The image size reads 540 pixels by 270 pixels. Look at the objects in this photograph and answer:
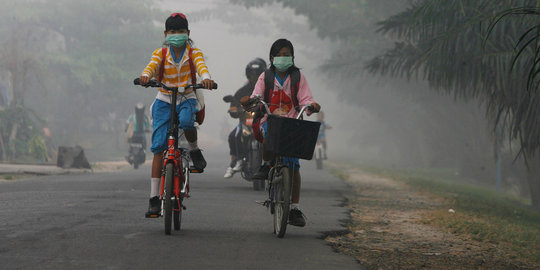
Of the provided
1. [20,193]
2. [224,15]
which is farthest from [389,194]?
[224,15]

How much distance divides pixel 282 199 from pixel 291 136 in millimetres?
694

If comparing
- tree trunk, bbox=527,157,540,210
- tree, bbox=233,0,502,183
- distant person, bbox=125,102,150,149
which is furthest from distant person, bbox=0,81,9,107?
tree trunk, bbox=527,157,540,210

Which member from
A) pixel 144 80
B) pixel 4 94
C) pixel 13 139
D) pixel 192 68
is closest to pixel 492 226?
pixel 192 68

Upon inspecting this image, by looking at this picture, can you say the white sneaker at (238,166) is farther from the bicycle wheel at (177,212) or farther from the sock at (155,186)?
the sock at (155,186)

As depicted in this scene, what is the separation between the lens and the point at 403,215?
1123 centimetres

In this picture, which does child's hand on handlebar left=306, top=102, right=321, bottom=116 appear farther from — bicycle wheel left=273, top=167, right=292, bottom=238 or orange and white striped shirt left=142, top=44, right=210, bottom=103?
orange and white striped shirt left=142, top=44, right=210, bottom=103

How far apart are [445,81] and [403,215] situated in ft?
13.9

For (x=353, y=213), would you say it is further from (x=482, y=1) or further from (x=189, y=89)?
(x=482, y=1)

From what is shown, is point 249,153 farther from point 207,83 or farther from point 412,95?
point 412,95

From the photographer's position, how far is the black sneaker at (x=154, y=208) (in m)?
7.38

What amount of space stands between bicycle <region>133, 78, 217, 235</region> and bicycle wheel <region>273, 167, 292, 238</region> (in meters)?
0.90

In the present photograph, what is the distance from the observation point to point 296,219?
7824 mm

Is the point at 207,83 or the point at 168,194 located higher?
the point at 207,83

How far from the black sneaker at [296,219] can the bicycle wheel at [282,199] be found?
0.14 meters
